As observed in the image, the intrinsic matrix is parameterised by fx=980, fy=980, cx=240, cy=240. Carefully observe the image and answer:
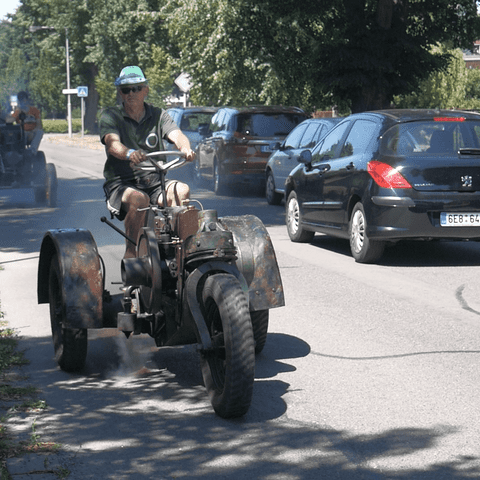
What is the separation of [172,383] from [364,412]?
49.8 inches

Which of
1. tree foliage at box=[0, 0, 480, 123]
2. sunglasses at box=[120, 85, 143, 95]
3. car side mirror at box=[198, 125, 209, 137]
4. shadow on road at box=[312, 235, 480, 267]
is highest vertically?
tree foliage at box=[0, 0, 480, 123]

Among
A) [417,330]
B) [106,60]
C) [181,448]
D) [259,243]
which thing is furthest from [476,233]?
[106,60]

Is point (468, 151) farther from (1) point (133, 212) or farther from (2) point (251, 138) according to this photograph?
(2) point (251, 138)

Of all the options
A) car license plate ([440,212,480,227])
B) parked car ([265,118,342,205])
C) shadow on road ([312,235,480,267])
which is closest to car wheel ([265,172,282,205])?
parked car ([265,118,342,205])

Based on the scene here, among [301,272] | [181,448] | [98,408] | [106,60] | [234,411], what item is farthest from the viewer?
[106,60]

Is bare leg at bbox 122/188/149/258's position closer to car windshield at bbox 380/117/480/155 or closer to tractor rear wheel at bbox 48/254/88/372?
tractor rear wheel at bbox 48/254/88/372

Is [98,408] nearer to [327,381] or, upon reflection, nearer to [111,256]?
[327,381]

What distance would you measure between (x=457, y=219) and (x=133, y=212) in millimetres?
4999

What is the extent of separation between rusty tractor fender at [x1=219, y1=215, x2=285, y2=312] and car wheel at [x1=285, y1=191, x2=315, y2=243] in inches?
261

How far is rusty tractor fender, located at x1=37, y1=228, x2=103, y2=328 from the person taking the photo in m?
5.88

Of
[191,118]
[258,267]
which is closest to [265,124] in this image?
[191,118]

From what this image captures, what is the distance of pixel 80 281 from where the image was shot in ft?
19.5

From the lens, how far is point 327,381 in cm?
600

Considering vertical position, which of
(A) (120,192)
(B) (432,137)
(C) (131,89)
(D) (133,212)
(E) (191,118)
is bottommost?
(D) (133,212)
